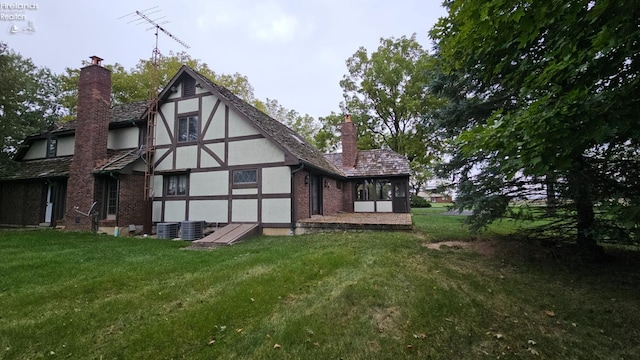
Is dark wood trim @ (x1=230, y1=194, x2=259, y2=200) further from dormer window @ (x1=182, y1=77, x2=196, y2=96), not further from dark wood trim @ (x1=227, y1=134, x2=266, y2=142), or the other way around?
dormer window @ (x1=182, y1=77, x2=196, y2=96)

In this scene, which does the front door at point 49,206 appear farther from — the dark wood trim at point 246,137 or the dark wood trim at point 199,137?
the dark wood trim at point 246,137

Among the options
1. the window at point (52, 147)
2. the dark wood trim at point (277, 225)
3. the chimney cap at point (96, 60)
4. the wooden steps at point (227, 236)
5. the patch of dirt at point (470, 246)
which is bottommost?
the patch of dirt at point (470, 246)

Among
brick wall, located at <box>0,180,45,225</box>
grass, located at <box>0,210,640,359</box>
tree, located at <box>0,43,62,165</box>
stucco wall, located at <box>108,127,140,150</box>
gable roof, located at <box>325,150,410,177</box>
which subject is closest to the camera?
grass, located at <box>0,210,640,359</box>

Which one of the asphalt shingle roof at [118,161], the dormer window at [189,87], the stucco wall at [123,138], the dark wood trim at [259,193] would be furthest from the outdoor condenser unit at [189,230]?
the dormer window at [189,87]

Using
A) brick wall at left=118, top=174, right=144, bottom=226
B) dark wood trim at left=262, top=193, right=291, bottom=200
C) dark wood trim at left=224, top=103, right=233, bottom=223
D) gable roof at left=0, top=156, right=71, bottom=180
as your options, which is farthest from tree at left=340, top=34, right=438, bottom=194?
gable roof at left=0, top=156, right=71, bottom=180

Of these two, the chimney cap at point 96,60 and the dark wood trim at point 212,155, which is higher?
the chimney cap at point 96,60

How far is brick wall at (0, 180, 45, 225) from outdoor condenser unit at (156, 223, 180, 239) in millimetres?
7646

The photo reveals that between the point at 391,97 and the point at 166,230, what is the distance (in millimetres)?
21932

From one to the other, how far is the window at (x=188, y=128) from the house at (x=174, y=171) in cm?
4

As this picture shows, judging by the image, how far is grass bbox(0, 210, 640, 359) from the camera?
3.44m

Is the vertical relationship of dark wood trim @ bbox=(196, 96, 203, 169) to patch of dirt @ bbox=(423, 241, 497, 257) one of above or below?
above


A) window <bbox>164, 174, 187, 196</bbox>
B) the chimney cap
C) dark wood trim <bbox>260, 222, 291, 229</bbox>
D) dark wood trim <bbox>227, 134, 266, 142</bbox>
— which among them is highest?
the chimney cap

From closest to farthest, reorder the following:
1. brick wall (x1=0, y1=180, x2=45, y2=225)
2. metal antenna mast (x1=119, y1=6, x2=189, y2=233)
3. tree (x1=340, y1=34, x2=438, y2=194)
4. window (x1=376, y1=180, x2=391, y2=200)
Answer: metal antenna mast (x1=119, y1=6, x2=189, y2=233), brick wall (x1=0, y1=180, x2=45, y2=225), window (x1=376, y1=180, x2=391, y2=200), tree (x1=340, y1=34, x2=438, y2=194)

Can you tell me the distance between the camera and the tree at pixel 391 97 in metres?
25.6
